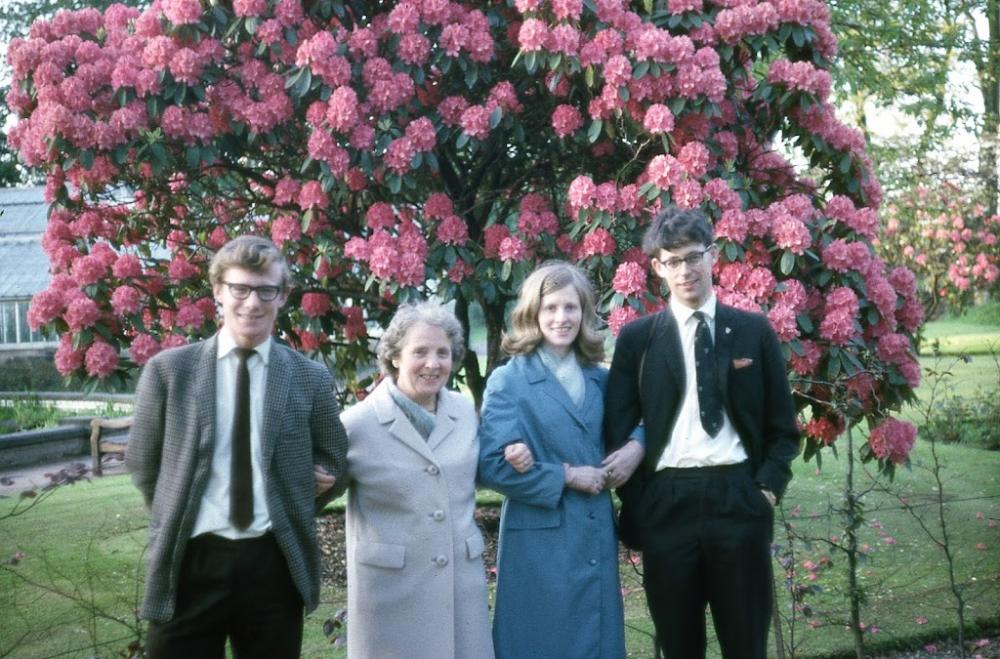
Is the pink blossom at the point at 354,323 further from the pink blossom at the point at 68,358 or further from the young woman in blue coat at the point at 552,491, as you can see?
the young woman in blue coat at the point at 552,491

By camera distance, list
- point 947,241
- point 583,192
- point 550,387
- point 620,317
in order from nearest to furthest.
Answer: point 550,387, point 620,317, point 583,192, point 947,241

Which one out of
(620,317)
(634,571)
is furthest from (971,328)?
(620,317)

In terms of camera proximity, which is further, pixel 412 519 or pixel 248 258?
pixel 412 519

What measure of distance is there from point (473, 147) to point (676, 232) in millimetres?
2352

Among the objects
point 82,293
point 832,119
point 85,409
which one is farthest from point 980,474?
point 85,409

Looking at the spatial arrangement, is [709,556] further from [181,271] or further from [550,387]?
[181,271]

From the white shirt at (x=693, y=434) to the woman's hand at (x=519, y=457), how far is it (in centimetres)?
37

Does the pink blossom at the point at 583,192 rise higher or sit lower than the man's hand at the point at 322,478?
higher

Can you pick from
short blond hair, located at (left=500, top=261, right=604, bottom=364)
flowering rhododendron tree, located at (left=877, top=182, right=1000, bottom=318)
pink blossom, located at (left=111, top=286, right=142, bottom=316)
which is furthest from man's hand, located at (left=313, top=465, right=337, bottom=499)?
flowering rhododendron tree, located at (left=877, top=182, right=1000, bottom=318)

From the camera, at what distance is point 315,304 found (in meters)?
5.55

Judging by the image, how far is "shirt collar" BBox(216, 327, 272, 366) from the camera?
8.82 ft

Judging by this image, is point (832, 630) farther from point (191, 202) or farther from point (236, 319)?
point (191, 202)

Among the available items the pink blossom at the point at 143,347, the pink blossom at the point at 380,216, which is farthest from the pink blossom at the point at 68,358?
the pink blossom at the point at 380,216

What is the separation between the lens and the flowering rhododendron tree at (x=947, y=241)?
1252 centimetres
